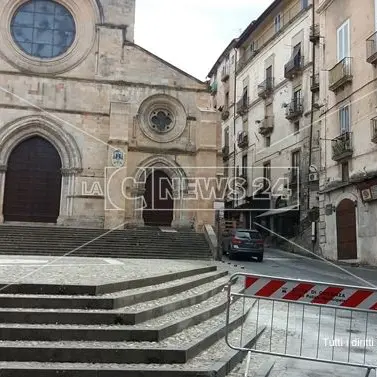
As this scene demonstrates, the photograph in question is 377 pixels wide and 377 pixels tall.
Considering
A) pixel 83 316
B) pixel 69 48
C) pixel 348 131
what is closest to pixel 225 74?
pixel 69 48

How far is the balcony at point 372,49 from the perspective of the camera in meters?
21.2

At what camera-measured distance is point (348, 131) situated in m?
23.8

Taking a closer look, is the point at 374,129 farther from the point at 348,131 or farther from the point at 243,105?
the point at 243,105

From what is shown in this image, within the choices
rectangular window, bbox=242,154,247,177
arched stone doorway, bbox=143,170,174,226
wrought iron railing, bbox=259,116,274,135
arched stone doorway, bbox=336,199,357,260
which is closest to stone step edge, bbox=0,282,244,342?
arched stone doorway, bbox=336,199,357,260

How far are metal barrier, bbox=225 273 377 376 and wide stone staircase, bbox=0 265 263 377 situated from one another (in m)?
0.25

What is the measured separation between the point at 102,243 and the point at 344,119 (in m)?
12.7

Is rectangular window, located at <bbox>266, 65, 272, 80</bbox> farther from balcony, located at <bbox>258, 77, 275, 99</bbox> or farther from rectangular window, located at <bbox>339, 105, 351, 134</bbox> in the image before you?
rectangular window, located at <bbox>339, 105, 351, 134</bbox>

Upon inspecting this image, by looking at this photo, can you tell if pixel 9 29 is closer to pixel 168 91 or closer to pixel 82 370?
pixel 168 91

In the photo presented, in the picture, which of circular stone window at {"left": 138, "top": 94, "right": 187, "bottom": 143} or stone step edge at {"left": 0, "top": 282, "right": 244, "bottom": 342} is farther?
circular stone window at {"left": 138, "top": 94, "right": 187, "bottom": 143}

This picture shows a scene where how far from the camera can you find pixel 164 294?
8.40 metres

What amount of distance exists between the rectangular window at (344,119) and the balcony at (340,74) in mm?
1110

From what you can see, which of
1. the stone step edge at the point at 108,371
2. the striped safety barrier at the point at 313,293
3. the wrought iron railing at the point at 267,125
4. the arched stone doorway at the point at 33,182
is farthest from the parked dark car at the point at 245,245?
the stone step edge at the point at 108,371

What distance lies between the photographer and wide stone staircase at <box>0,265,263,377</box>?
5.32 metres

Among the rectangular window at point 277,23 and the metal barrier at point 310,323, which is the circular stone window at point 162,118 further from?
the metal barrier at point 310,323
